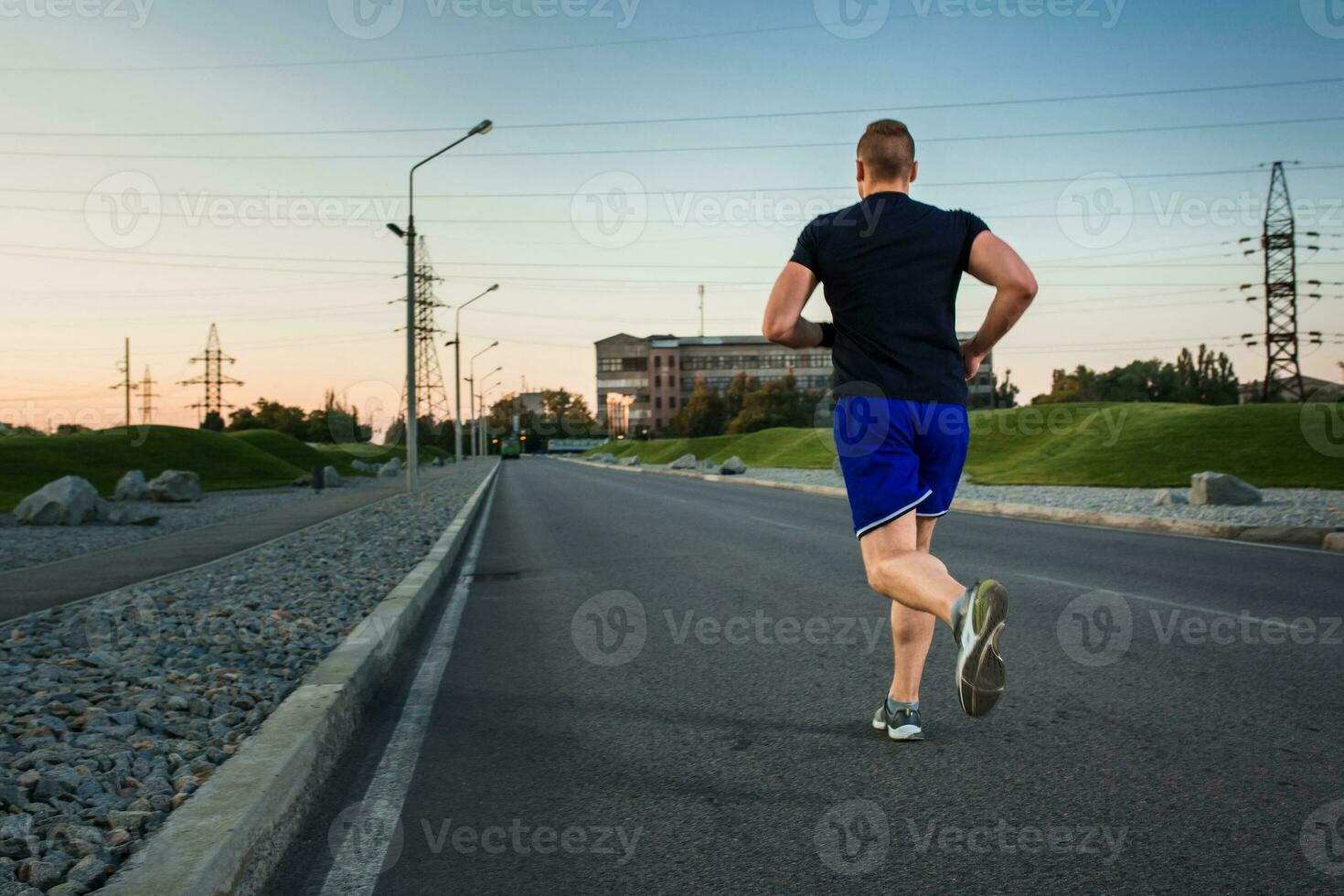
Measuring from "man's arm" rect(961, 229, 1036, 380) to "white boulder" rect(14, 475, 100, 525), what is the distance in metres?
23.2

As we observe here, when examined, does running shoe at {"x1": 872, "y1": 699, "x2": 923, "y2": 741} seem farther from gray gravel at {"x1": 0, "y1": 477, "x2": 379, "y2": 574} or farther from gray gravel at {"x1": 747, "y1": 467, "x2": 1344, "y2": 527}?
gray gravel at {"x1": 0, "y1": 477, "x2": 379, "y2": 574}

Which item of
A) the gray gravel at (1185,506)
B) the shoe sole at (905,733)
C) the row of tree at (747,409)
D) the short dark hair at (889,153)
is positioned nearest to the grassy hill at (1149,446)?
the gray gravel at (1185,506)

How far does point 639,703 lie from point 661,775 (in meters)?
1.17

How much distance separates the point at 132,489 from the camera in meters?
30.5

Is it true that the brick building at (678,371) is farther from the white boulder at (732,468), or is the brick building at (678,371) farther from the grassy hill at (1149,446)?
the grassy hill at (1149,446)

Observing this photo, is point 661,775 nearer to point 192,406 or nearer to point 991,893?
point 991,893

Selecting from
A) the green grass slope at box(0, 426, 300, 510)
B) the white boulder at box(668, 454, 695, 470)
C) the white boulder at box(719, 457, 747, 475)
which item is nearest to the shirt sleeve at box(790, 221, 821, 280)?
the green grass slope at box(0, 426, 300, 510)

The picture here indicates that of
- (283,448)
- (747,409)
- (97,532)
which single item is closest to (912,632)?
(97,532)

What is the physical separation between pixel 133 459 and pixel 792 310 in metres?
44.3

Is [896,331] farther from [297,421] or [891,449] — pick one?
[297,421]

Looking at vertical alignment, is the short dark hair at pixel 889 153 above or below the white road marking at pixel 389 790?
above

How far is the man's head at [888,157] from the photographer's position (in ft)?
11.7

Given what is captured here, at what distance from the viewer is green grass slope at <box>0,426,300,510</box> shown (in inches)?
1380

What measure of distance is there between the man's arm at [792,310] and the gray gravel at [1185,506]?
12770 mm
